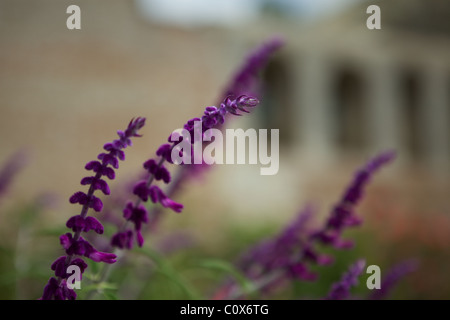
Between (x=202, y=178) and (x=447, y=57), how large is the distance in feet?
47.4

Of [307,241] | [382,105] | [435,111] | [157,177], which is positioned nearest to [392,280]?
[307,241]

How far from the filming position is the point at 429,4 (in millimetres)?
14062

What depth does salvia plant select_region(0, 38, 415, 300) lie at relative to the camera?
0.60 m

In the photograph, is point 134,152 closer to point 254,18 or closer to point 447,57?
point 254,18

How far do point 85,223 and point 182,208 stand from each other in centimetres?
13

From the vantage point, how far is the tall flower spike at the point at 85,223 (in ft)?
1.94

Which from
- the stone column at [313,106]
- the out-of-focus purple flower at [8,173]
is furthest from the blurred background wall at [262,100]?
the out-of-focus purple flower at [8,173]

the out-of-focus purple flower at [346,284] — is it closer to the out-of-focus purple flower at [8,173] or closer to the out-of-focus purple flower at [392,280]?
the out-of-focus purple flower at [392,280]

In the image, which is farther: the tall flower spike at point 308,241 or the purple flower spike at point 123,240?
the tall flower spike at point 308,241

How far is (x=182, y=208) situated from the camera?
26.5 inches

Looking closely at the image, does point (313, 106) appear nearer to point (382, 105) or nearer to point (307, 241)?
point (382, 105)

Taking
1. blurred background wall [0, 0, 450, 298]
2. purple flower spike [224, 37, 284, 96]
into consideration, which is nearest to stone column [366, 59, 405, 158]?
blurred background wall [0, 0, 450, 298]

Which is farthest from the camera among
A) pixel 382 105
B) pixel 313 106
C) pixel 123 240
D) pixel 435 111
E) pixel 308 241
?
pixel 435 111
